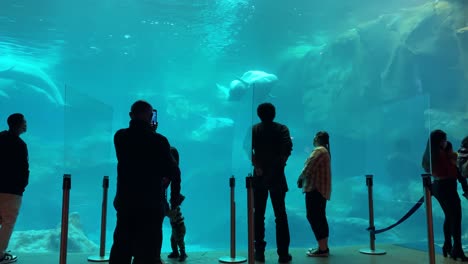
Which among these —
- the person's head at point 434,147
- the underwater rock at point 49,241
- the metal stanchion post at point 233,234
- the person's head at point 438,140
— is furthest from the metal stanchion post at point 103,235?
the underwater rock at point 49,241

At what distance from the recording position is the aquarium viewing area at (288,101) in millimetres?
5609

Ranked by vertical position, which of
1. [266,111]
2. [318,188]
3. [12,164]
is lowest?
[318,188]

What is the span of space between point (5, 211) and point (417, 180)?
6.25 m

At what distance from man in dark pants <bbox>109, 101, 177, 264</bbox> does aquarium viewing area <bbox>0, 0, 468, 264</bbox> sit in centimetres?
128

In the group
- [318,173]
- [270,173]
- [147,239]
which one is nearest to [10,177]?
[147,239]

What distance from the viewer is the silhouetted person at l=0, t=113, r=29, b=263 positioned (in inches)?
192

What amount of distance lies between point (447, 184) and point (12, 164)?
6278mm

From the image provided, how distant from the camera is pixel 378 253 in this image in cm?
580

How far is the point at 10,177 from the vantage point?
4.88m

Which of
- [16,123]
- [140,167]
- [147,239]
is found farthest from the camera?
[16,123]

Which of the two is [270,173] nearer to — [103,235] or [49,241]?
[103,235]

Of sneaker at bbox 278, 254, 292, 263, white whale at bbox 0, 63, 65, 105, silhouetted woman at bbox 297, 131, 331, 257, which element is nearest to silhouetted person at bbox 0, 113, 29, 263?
sneaker at bbox 278, 254, 292, 263

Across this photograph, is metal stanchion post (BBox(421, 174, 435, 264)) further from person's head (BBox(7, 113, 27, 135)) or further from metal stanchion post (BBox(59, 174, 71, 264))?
person's head (BBox(7, 113, 27, 135))

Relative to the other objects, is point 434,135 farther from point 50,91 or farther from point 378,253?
point 50,91
